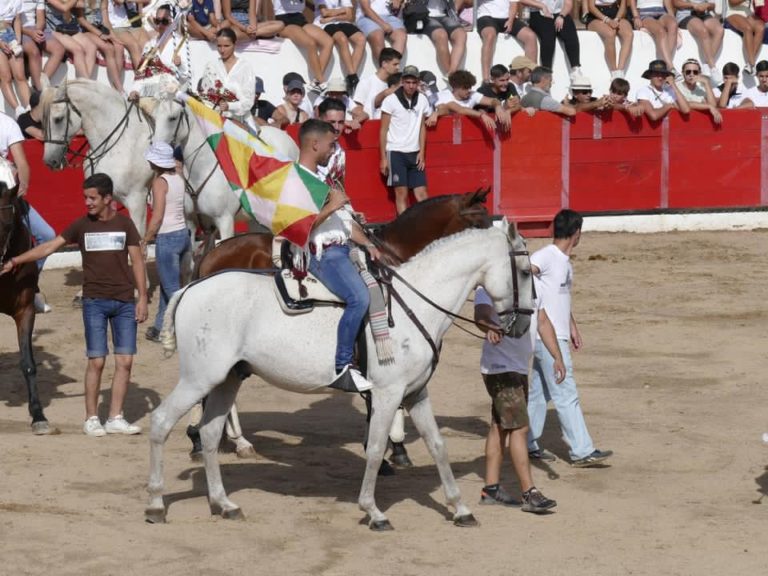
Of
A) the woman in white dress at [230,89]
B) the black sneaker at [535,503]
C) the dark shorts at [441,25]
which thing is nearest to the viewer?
the black sneaker at [535,503]

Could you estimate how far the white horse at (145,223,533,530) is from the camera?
8.55m

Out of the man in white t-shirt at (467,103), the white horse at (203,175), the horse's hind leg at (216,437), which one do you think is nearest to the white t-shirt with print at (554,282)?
the horse's hind leg at (216,437)

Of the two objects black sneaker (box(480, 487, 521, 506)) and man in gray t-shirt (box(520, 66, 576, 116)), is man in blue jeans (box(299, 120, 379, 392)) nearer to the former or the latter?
black sneaker (box(480, 487, 521, 506))

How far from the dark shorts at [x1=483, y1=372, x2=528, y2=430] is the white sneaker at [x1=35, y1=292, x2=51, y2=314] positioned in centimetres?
532

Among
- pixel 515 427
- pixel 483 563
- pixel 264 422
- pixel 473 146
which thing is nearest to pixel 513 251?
pixel 515 427

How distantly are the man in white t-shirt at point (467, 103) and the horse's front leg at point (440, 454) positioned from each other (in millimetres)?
9800

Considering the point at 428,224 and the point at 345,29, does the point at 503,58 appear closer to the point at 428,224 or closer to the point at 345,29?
the point at 345,29

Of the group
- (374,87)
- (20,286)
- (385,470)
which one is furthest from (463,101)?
(385,470)

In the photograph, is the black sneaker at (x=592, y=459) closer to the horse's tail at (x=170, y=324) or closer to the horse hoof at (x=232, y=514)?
the horse hoof at (x=232, y=514)

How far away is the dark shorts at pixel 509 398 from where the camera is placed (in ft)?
29.3

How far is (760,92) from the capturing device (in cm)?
2016

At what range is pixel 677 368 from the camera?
42.8 feet

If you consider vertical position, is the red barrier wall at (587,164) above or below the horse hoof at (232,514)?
above

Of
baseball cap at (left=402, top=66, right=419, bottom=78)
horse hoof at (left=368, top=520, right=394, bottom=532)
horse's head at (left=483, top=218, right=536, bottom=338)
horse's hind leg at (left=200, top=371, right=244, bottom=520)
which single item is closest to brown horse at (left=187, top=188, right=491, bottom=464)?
horse's head at (left=483, top=218, right=536, bottom=338)
